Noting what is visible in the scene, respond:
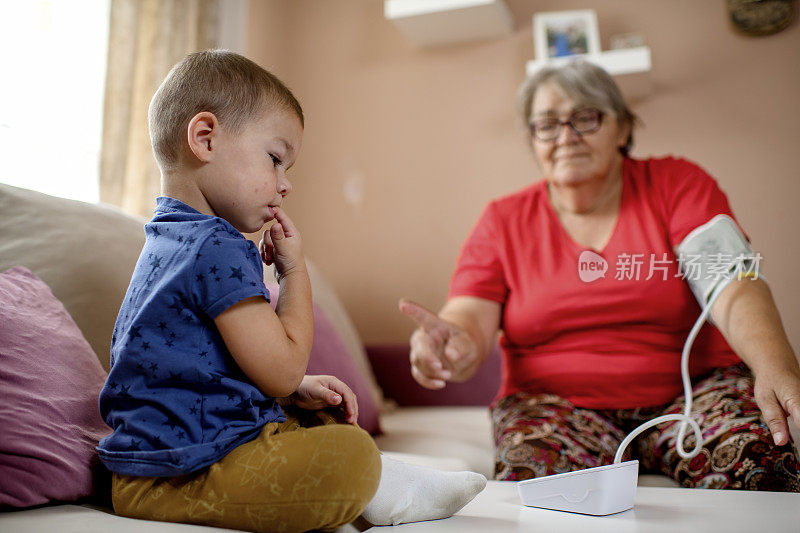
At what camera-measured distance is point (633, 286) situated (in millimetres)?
1344

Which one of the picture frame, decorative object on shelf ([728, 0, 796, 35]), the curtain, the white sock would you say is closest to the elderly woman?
the white sock

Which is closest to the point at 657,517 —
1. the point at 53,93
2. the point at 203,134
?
the point at 203,134

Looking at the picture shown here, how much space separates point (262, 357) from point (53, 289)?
49 cm

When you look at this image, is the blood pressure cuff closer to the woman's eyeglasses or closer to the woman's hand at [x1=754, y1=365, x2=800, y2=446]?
the woman's hand at [x1=754, y1=365, x2=800, y2=446]

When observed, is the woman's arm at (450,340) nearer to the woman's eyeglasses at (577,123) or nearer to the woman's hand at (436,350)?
the woman's hand at (436,350)

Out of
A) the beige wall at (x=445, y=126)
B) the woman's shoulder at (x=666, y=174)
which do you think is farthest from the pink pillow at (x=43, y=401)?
the beige wall at (x=445, y=126)

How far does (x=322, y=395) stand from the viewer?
89 centimetres

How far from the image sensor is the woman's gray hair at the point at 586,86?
5.03 ft

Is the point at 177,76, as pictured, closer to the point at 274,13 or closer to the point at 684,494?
the point at 684,494

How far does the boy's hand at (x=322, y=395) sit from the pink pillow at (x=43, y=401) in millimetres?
268

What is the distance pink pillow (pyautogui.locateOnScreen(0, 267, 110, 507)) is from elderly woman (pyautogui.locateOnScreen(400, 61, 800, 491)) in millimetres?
510

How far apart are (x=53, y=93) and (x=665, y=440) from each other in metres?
1.80

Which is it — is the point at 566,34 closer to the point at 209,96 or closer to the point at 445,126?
the point at 445,126

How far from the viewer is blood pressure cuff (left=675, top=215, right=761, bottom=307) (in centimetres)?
123
